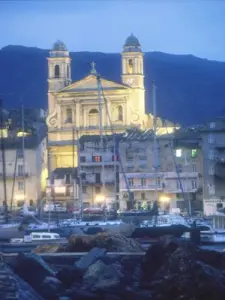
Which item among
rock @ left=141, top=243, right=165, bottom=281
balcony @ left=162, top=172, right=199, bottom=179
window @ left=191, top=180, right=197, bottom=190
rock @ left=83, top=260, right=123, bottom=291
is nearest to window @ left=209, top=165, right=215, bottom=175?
window @ left=191, top=180, right=197, bottom=190

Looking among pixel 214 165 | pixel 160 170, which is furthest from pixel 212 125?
pixel 160 170

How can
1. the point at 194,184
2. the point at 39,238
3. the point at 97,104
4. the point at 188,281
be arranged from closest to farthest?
the point at 188,281, the point at 39,238, the point at 194,184, the point at 97,104

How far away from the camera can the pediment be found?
35750mm

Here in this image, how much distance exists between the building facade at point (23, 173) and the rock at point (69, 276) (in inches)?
628

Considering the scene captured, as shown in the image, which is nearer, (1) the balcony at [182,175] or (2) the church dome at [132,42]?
(1) the balcony at [182,175]

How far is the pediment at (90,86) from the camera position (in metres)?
35.8

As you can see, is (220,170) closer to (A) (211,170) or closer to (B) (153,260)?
(A) (211,170)

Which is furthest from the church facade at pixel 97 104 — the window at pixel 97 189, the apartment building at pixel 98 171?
the window at pixel 97 189

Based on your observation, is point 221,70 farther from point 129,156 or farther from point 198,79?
point 129,156

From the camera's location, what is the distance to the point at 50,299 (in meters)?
10.8

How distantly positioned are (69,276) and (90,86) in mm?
24557

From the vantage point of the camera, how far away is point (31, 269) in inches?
458

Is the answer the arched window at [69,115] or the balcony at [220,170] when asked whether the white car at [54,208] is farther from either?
the arched window at [69,115]

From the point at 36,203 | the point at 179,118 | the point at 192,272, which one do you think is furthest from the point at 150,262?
the point at 179,118
